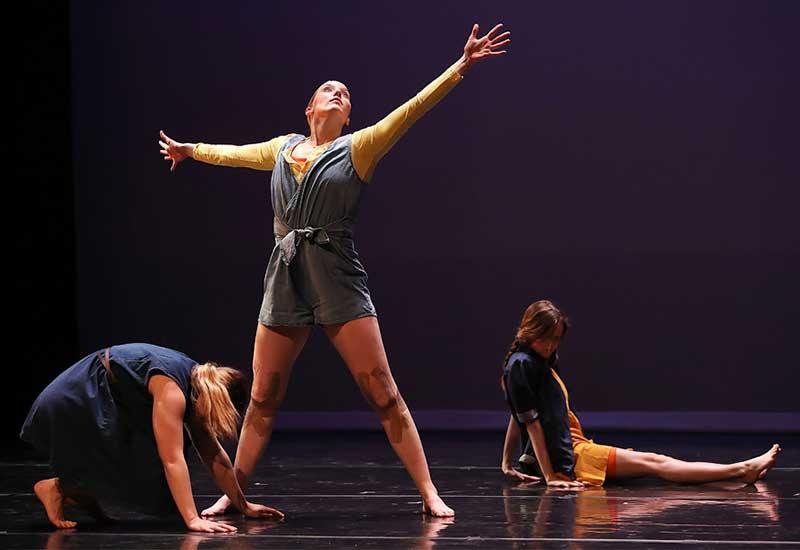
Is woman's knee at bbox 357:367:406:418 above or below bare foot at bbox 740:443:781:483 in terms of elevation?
above

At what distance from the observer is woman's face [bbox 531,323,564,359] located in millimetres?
4270

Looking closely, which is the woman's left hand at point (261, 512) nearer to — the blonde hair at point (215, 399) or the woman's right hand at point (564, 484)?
the blonde hair at point (215, 399)

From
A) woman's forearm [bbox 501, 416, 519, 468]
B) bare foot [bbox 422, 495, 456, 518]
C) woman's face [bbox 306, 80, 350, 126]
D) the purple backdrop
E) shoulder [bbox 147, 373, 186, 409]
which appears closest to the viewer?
shoulder [bbox 147, 373, 186, 409]

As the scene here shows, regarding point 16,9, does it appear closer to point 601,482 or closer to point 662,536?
point 601,482

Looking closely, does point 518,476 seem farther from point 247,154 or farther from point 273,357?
point 247,154

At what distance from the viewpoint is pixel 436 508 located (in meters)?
3.50

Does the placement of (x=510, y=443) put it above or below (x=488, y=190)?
below

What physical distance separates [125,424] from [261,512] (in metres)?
0.48

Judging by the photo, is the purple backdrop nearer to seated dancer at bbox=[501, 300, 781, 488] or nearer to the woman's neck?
seated dancer at bbox=[501, 300, 781, 488]

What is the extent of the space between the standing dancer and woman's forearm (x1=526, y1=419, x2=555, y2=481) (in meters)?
0.71

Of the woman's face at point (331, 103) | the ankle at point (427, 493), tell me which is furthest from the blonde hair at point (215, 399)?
the woman's face at point (331, 103)

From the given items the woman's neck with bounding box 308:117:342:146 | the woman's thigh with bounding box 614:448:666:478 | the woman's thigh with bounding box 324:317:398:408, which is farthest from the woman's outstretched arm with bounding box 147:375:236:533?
the woman's thigh with bounding box 614:448:666:478

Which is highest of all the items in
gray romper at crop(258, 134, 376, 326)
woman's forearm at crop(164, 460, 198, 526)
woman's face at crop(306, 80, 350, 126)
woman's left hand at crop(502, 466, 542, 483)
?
woman's face at crop(306, 80, 350, 126)

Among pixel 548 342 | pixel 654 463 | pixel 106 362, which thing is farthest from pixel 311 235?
pixel 654 463
